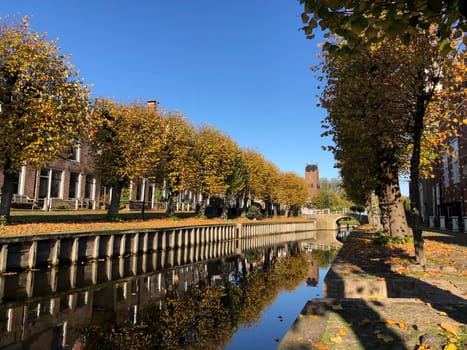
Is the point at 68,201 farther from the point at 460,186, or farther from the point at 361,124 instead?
the point at 460,186

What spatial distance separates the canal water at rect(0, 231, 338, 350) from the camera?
29.5 ft

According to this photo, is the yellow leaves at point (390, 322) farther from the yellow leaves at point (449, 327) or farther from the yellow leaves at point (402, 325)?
the yellow leaves at point (449, 327)

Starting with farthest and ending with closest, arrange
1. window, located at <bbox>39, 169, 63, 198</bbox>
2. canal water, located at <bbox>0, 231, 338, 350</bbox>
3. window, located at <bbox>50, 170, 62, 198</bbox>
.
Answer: window, located at <bbox>50, 170, 62, 198</bbox> → window, located at <bbox>39, 169, 63, 198</bbox> → canal water, located at <bbox>0, 231, 338, 350</bbox>

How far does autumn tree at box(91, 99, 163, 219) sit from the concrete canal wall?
4.28 m

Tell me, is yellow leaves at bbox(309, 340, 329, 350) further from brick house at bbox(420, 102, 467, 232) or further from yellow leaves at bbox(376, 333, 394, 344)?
brick house at bbox(420, 102, 467, 232)

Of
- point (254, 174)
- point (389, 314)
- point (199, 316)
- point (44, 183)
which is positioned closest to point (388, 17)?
point (389, 314)

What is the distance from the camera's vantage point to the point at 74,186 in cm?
3894

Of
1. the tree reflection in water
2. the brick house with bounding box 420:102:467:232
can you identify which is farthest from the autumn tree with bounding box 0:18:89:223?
the brick house with bounding box 420:102:467:232

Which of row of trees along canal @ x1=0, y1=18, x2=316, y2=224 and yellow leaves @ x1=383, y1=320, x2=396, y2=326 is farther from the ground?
row of trees along canal @ x1=0, y1=18, x2=316, y2=224

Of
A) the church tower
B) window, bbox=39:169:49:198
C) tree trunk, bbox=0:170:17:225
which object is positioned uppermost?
the church tower

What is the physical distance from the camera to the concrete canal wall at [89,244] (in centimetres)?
1496

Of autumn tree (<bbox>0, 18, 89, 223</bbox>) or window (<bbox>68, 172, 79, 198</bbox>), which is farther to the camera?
window (<bbox>68, 172, 79, 198</bbox>)

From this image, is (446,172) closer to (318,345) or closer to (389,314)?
(389,314)

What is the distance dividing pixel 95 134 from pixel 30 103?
8.29 meters
